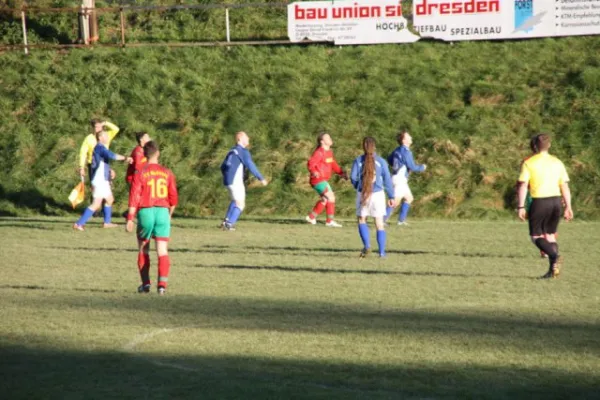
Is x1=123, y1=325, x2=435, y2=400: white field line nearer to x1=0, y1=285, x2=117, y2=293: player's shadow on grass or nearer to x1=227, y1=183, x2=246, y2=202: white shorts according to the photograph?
x1=0, y1=285, x2=117, y2=293: player's shadow on grass

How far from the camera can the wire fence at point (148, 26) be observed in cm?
3425

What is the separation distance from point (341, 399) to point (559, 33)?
82.7 ft

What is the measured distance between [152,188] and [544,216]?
4.92 meters

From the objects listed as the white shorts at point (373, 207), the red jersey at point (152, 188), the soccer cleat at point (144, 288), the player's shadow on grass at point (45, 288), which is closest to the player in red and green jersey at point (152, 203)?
the red jersey at point (152, 188)

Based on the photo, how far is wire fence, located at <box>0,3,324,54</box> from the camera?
34250mm

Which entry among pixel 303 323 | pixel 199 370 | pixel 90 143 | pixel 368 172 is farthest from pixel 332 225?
pixel 199 370

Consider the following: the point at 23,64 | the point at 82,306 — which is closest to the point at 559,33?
the point at 23,64

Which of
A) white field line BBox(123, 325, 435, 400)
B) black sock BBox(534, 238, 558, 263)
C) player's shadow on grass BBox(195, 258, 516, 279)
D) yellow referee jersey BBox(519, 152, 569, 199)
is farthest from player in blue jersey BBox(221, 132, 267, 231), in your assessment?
white field line BBox(123, 325, 435, 400)

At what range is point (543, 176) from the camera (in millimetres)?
14109

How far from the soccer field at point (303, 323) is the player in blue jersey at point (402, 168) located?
3.28 m

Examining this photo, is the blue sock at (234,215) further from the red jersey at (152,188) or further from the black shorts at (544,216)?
the red jersey at (152,188)

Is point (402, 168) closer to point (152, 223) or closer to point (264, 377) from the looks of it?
point (152, 223)

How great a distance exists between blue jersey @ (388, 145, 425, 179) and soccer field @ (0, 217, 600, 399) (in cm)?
323

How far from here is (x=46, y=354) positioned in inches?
377
